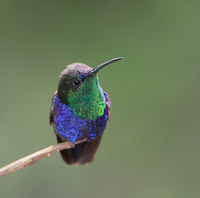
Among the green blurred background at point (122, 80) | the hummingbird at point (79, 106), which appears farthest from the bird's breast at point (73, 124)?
the green blurred background at point (122, 80)

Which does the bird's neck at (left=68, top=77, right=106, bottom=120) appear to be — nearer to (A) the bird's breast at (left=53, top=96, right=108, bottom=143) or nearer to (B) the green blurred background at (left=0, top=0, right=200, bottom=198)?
(A) the bird's breast at (left=53, top=96, right=108, bottom=143)

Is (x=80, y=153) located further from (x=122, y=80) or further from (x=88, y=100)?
(x=122, y=80)

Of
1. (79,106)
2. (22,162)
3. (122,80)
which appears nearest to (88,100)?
(79,106)

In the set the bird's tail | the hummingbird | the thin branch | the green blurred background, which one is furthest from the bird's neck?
the green blurred background

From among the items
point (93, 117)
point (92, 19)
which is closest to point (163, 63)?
point (92, 19)

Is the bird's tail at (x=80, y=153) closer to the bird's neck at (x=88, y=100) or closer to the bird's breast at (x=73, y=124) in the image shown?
the bird's breast at (x=73, y=124)

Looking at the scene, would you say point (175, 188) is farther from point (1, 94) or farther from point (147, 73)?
point (1, 94)
